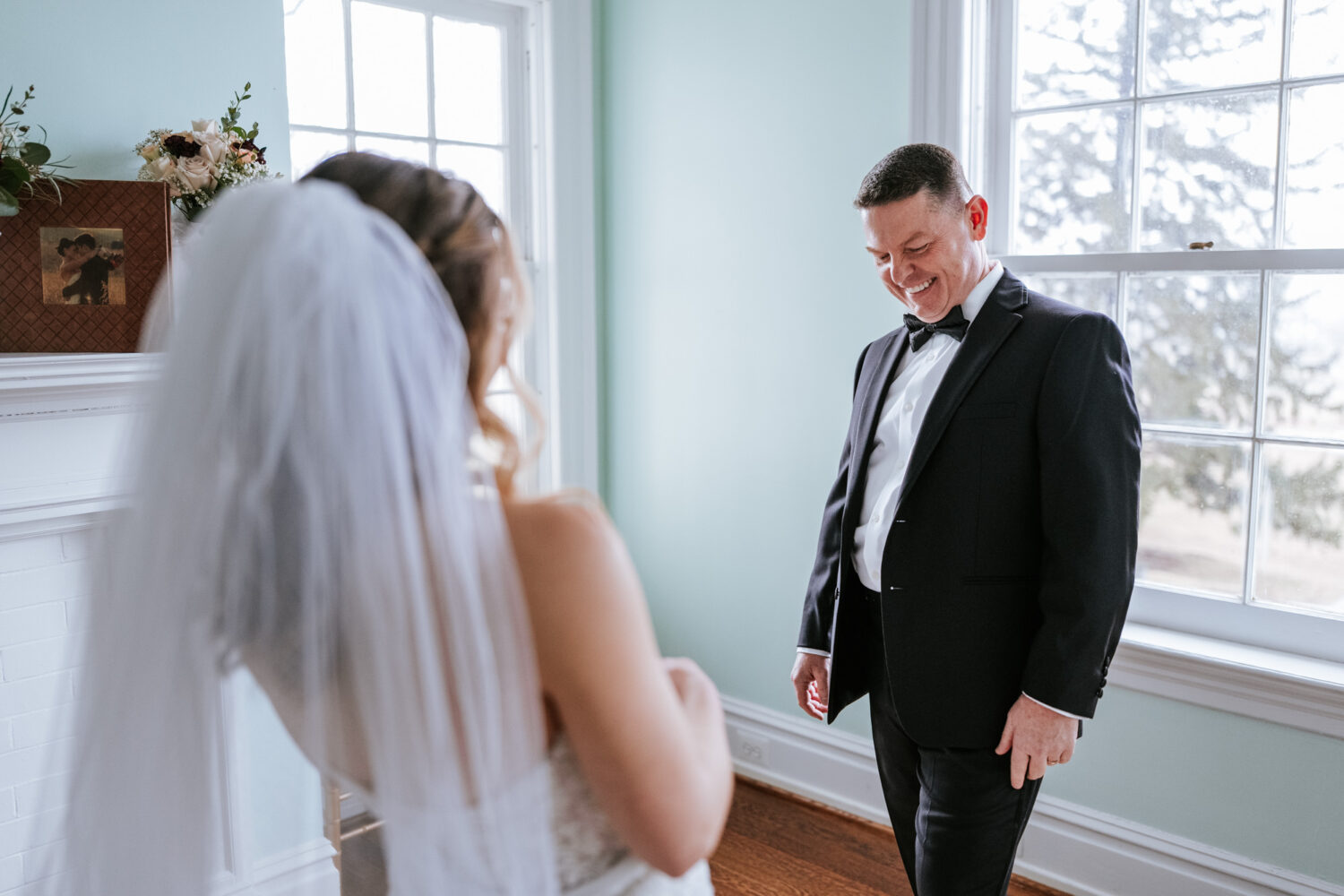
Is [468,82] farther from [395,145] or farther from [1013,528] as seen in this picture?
[1013,528]

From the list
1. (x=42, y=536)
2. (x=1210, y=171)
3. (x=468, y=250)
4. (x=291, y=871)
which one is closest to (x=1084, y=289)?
(x=1210, y=171)

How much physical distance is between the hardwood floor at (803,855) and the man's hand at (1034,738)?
40.0 inches

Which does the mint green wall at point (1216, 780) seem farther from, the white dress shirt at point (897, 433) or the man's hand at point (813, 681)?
the white dress shirt at point (897, 433)

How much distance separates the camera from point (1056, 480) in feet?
5.39

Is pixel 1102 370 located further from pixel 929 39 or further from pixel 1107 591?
pixel 929 39

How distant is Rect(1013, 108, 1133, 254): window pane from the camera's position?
244 centimetres

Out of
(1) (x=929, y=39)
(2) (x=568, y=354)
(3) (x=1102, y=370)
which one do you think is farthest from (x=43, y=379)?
(1) (x=929, y=39)

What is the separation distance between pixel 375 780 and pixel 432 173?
0.56m

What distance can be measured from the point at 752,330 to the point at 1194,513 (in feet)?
4.30

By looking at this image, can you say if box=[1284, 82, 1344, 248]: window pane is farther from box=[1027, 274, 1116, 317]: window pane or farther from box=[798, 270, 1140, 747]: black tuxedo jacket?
box=[798, 270, 1140, 747]: black tuxedo jacket

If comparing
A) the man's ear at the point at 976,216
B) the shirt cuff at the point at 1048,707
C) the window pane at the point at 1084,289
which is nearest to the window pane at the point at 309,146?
the man's ear at the point at 976,216

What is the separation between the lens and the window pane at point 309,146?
2.85 metres

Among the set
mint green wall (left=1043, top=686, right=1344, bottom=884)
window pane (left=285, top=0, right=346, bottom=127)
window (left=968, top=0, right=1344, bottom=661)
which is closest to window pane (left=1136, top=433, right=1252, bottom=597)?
window (left=968, top=0, right=1344, bottom=661)

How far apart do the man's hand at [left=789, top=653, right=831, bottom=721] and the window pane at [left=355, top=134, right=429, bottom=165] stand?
72.1 inches
